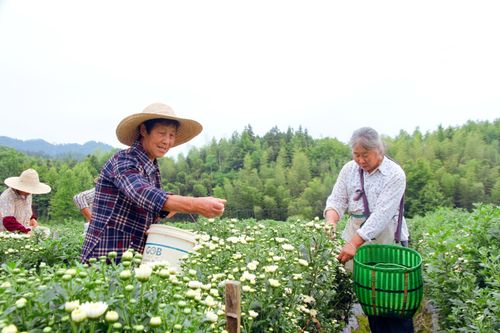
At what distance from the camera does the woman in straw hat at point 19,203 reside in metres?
5.27

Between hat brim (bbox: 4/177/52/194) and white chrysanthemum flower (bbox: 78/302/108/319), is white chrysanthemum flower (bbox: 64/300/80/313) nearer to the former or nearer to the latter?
white chrysanthemum flower (bbox: 78/302/108/319)

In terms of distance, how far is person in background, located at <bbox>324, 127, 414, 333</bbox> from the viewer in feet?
9.75

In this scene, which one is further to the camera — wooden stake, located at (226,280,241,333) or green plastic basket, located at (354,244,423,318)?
green plastic basket, located at (354,244,423,318)

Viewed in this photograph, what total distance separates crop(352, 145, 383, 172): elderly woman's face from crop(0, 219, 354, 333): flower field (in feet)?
2.19

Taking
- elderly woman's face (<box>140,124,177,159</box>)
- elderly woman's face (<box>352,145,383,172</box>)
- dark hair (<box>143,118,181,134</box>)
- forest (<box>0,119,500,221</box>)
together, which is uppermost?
dark hair (<box>143,118,181,134</box>)

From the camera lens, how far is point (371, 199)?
3.21m

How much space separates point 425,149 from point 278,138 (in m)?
9.61

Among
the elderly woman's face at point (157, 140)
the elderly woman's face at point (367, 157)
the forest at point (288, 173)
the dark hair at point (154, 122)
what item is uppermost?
the dark hair at point (154, 122)

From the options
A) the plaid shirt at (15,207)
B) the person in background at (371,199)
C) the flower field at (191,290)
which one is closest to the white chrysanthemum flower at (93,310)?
the flower field at (191,290)

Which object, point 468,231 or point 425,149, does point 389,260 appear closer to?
point 468,231

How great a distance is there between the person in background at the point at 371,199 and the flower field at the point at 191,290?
286 millimetres

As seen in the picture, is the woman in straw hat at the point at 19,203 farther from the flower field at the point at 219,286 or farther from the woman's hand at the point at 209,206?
the woman's hand at the point at 209,206

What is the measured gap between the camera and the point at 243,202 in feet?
77.7

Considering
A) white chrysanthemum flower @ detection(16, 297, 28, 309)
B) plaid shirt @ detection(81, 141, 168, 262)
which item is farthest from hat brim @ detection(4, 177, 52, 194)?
white chrysanthemum flower @ detection(16, 297, 28, 309)
